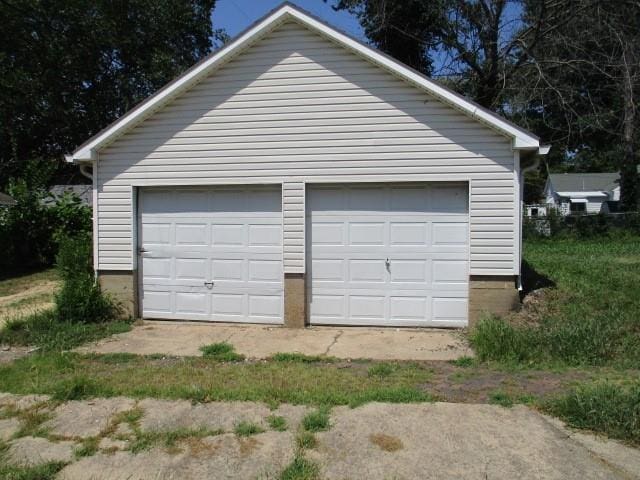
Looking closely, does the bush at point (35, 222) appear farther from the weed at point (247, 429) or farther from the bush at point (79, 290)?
the weed at point (247, 429)

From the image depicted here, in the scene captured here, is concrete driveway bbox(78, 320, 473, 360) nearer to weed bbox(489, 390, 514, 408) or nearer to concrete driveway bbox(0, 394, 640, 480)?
weed bbox(489, 390, 514, 408)

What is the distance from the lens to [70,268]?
9344mm

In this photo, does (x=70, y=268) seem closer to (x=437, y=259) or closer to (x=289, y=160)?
(x=289, y=160)

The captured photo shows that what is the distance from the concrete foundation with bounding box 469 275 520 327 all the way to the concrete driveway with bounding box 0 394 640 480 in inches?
136

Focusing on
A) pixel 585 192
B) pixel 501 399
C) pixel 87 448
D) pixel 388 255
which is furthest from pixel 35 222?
pixel 585 192

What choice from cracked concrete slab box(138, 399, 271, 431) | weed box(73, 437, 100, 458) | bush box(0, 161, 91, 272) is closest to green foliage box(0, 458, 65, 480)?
weed box(73, 437, 100, 458)

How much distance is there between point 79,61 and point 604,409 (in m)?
29.5

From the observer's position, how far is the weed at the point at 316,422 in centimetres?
461

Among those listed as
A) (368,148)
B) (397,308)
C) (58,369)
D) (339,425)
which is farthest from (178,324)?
(339,425)

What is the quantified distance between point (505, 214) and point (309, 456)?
539 centimetres

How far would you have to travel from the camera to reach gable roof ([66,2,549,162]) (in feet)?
26.5

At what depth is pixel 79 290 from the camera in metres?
9.04

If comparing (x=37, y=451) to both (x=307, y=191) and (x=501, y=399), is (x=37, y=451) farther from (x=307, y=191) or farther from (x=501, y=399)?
(x=307, y=191)

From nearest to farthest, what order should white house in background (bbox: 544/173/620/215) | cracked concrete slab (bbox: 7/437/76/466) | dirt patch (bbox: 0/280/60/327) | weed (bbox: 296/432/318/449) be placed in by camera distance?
1. cracked concrete slab (bbox: 7/437/76/466)
2. weed (bbox: 296/432/318/449)
3. dirt patch (bbox: 0/280/60/327)
4. white house in background (bbox: 544/173/620/215)
